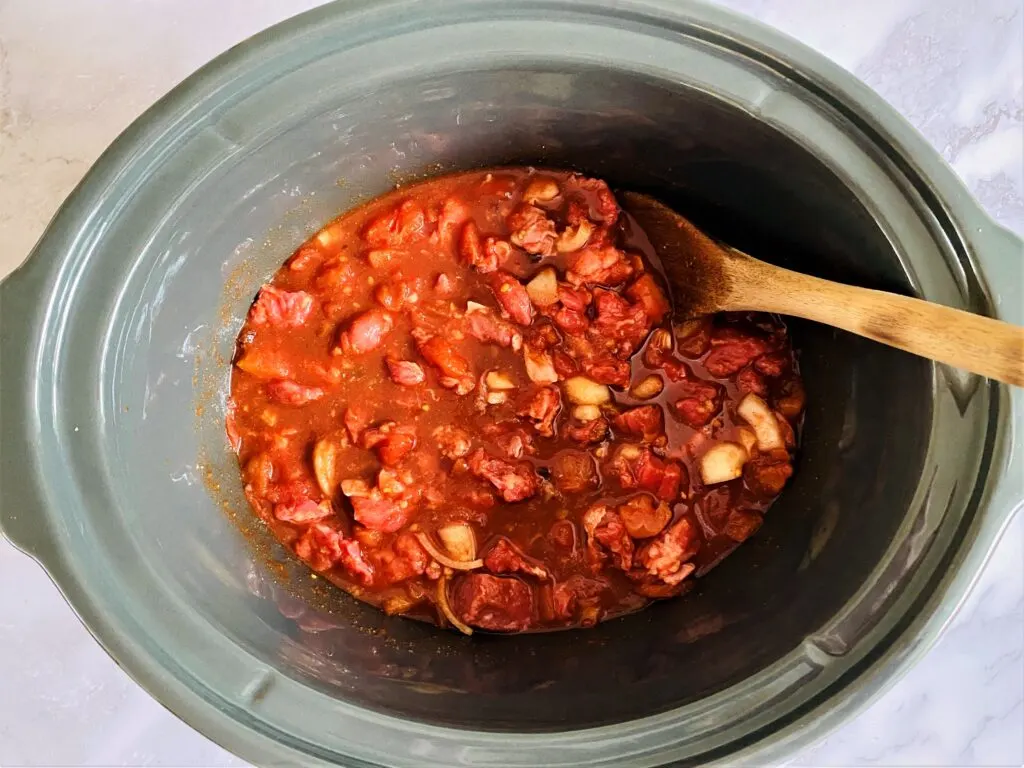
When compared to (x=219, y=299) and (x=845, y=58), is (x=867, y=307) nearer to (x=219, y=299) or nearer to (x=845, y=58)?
(x=845, y=58)

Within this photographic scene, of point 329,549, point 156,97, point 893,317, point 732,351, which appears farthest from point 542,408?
point 156,97

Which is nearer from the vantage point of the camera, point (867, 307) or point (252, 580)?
point (867, 307)

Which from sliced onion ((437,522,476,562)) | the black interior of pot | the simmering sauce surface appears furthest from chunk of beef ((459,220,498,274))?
sliced onion ((437,522,476,562))

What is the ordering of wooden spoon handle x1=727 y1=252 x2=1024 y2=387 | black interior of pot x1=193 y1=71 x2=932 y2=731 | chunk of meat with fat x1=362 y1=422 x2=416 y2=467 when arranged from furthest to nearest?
chunk of meat with fat x1=362 y1=422 x2=416 y2=467 → black interior of pot x1=193 y1=71 x2=932 y2=731 → wooden spoon handle x1=727 y1=252 x2=1024 y2=387

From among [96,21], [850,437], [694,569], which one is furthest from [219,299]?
[850,437]

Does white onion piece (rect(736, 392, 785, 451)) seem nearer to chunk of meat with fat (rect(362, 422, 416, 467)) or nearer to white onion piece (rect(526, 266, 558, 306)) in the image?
white onion piece (rect(526, 266, 558, 306))

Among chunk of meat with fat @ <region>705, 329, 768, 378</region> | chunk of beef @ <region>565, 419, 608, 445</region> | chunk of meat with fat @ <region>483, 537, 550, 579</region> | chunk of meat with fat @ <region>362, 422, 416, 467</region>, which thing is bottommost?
chunk of meat with fat @ <region>483, 537, 550, 579</region>
